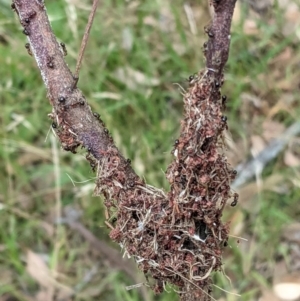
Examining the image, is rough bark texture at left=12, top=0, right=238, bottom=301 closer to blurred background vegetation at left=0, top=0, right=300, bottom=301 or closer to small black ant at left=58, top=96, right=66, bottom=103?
small black ant at left=58, top=96, right=66, bottom=103

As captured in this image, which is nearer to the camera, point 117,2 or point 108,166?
point 108,166

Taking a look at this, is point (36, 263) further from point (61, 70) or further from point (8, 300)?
point (61, 70)

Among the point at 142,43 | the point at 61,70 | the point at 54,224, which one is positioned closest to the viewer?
the point at 61,70

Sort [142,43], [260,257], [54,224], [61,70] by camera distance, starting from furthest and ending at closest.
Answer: [142,43] < [54,224] < [260,257] < [61,70]

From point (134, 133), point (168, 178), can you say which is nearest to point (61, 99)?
point (168, 178)

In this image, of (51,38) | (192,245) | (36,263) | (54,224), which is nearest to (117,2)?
(54,224)

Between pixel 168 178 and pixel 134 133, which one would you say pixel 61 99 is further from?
pixel 134 133

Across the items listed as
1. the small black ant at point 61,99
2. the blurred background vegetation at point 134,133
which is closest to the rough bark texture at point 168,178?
the small black ant at point 61,99

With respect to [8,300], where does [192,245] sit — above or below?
above
